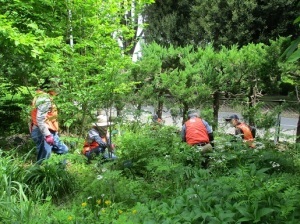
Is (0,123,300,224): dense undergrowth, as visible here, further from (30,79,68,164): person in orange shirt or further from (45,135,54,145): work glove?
(45,135,54,145): work glove

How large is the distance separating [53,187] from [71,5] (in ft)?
8.93

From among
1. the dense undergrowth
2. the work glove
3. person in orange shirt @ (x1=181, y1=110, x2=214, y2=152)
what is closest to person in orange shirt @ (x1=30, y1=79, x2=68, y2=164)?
the work glove

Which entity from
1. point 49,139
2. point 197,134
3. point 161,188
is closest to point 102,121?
→ point 49,139

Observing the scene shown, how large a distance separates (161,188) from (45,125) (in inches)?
96.8

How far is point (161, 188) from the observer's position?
3.96 meters

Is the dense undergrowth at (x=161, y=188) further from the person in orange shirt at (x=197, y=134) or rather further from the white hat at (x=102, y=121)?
the white hat at (x=102, y=121)

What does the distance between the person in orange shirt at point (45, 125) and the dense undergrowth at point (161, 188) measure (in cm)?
48

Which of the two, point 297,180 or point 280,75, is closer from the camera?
point 297,180

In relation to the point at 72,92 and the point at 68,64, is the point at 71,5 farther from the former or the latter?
the point at 72,92

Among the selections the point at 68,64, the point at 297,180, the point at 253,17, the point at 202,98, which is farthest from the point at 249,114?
the point at 253,17

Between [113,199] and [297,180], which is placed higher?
[297,180]

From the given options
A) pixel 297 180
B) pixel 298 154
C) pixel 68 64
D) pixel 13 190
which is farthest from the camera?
pixel 298 154

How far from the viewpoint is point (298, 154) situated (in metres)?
5.72

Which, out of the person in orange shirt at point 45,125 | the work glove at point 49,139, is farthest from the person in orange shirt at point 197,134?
the work glove at point 49,139
